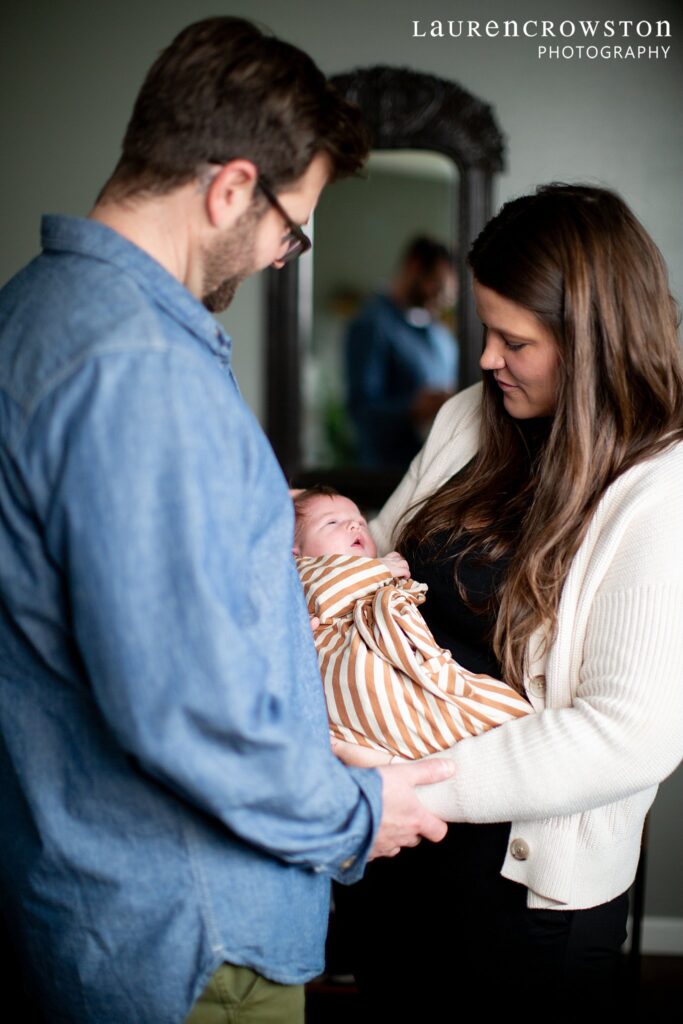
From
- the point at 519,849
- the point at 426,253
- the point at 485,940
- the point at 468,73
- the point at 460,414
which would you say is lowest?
the point at 485,940

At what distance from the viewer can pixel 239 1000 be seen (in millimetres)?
1155

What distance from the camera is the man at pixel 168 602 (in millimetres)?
919

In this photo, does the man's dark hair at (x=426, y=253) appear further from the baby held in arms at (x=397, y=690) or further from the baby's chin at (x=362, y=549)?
the baby held in arms at (x=397, y=690)

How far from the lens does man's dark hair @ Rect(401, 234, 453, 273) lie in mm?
2936

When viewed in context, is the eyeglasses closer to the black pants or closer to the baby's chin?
the baby's chin

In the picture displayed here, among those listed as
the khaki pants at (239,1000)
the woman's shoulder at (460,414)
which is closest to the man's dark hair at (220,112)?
the woman's shoulder at (460,414)

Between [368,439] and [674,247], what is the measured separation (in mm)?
1113

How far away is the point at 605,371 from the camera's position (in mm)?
1497

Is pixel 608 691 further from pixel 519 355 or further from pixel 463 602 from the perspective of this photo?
pixel 519 355

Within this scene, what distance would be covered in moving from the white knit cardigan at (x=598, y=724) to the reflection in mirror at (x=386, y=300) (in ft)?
5.33

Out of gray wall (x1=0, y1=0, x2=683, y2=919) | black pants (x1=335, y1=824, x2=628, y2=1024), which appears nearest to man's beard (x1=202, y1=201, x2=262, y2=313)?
black pants (x1=335, y1=824, x2=628, y2=1024)

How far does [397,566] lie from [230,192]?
0.78m

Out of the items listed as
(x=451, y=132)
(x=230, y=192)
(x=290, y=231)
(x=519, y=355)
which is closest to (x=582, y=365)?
(x=519, y=355)

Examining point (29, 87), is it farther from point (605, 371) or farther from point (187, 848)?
point (187, 848)
